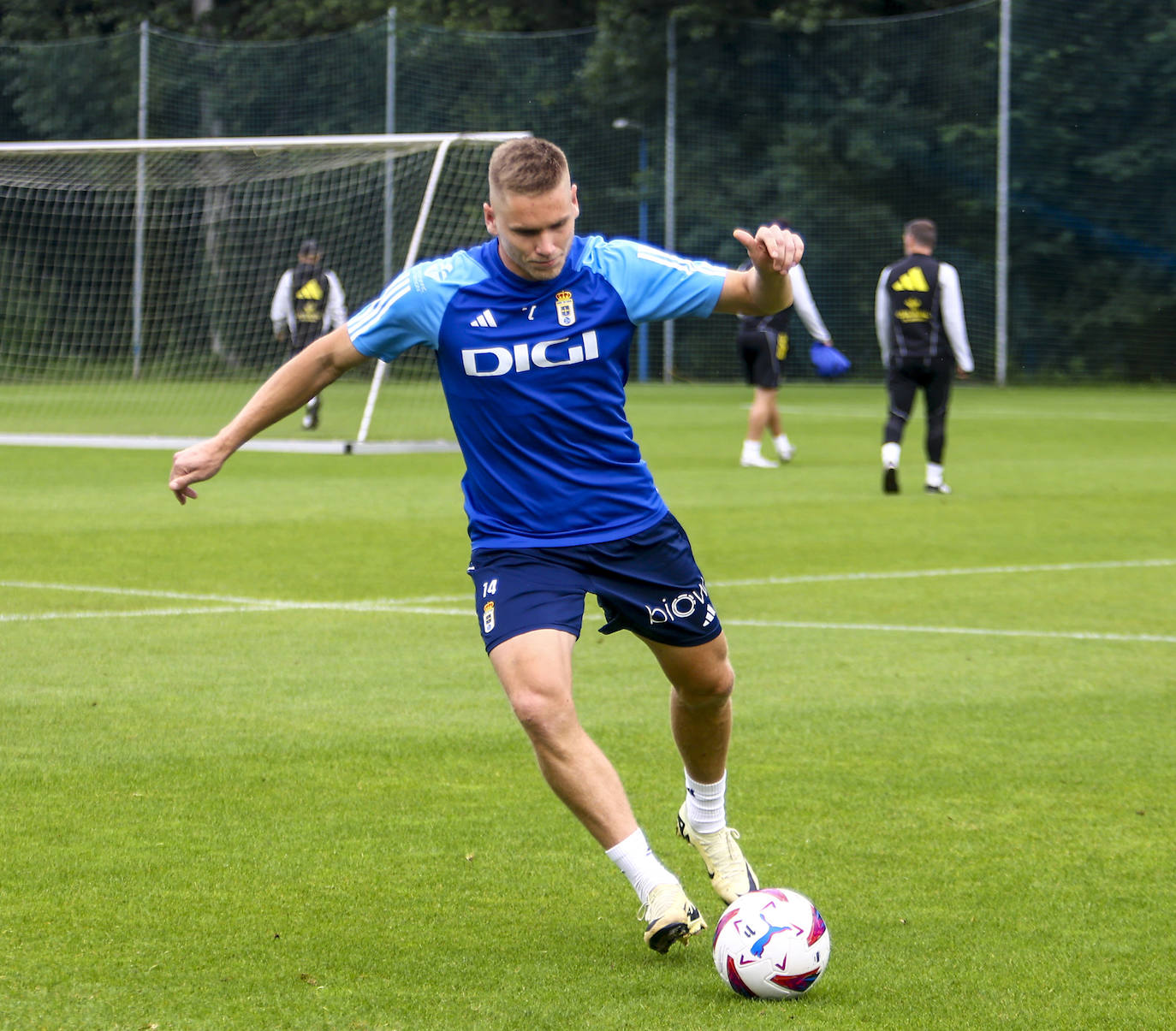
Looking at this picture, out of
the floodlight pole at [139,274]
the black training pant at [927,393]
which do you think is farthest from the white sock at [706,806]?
the floodlight pole at [139,274]

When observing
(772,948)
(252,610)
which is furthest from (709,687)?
(252,610)

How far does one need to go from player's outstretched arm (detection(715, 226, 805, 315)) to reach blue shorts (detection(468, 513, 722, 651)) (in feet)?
1.96

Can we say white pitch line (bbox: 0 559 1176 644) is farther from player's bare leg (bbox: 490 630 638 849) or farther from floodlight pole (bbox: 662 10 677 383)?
floodlight pole (bbox: 662 10 677 383)

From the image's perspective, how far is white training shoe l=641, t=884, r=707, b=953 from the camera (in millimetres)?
4203

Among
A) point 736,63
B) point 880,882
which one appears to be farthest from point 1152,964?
point 736,63

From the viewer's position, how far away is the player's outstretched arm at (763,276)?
14.5 feet

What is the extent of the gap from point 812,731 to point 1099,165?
33.0 meters

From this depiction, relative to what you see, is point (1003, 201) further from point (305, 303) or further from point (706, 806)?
point (706, 806)

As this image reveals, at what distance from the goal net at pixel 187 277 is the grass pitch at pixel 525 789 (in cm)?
1044

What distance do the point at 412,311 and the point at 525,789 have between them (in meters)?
1.89

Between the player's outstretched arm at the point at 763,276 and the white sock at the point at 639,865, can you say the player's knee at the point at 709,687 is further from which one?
the player's outstretched arm at the point at 763,276

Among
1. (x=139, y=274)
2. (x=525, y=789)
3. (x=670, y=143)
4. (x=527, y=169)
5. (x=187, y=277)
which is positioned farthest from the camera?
(x=670, y=143)

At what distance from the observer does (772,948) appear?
13.1 ft

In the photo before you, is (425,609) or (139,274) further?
(139,274)
